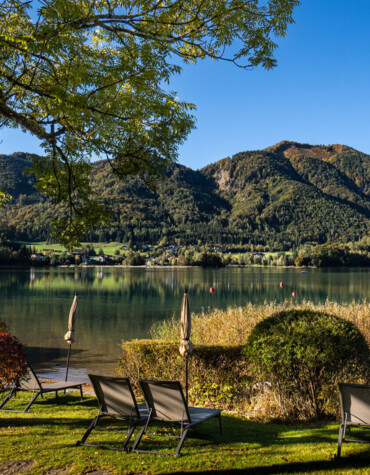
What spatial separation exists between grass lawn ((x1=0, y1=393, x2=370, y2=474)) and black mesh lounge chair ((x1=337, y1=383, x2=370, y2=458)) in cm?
29

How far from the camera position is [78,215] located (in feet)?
28.0

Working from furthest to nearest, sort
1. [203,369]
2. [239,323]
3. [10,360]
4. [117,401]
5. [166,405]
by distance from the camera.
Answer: [239,323] < [203,369] < [10,360] < [117,401] < [166,405]

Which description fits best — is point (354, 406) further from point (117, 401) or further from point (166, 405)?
point (117, 401)

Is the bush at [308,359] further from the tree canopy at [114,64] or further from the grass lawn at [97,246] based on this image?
the grass lawn at [97,246]

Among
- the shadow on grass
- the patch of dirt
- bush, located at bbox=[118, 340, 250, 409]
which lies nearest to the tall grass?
bush, located at bbox=[118, 340, 250, 409]

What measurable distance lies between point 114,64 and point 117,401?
14.9 ft

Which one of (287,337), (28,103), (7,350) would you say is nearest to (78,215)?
(28,103)

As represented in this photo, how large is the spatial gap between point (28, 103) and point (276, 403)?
6.68m

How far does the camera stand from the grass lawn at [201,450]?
450cm

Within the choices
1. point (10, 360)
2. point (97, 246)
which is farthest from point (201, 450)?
point (97, 246)

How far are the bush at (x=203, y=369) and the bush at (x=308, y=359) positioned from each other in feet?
3.79

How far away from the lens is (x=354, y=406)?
16.5 ft

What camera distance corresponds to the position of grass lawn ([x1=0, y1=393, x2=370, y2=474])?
450cm

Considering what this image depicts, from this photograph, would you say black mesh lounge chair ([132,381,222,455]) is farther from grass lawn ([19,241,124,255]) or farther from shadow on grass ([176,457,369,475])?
grass lawn ([19,241,124,255])
